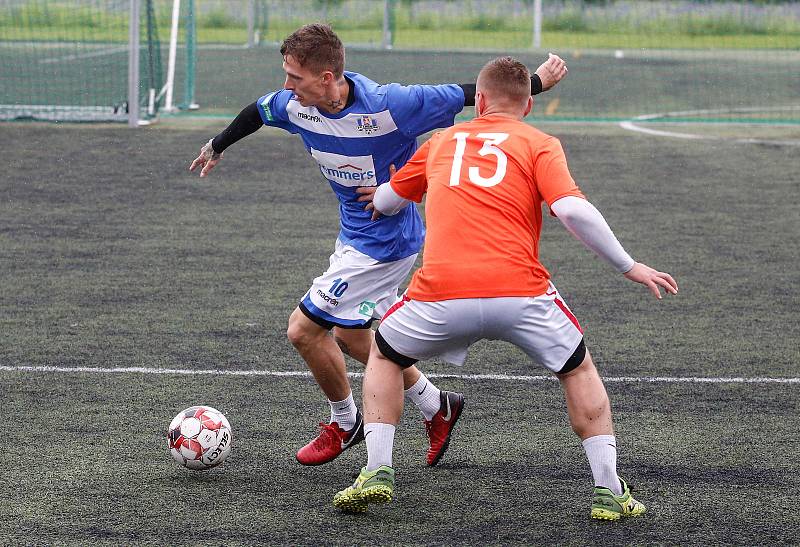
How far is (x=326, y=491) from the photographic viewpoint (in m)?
5.42

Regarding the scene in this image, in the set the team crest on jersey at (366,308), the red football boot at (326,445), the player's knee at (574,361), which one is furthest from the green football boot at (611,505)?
the team crest on jersey at (366,308)

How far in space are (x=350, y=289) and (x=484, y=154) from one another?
3.95 feet

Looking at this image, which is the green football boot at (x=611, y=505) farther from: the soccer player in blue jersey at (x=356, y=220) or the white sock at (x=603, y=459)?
the soccer player in blue jersey at (x=356, y=220)

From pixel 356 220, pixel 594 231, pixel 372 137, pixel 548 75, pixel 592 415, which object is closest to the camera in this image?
pixel 594 231

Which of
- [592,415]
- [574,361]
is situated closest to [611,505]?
[592,415]

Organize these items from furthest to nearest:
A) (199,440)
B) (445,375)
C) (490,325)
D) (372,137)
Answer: (445,375), (372,137), (199,440), (490,325)

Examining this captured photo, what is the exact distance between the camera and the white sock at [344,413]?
5926 millimetres

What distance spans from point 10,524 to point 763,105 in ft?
64.5

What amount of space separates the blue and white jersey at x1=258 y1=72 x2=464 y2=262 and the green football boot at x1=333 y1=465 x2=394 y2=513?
4.21 feet

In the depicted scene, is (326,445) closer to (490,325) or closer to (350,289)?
(350,289)

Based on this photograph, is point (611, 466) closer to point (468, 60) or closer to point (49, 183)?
point (49, 183)

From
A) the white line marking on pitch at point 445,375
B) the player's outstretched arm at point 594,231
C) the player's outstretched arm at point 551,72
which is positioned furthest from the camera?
the white line marking on pitch at point 445,375

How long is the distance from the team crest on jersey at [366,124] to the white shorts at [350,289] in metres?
0.56

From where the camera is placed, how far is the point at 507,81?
509cm
